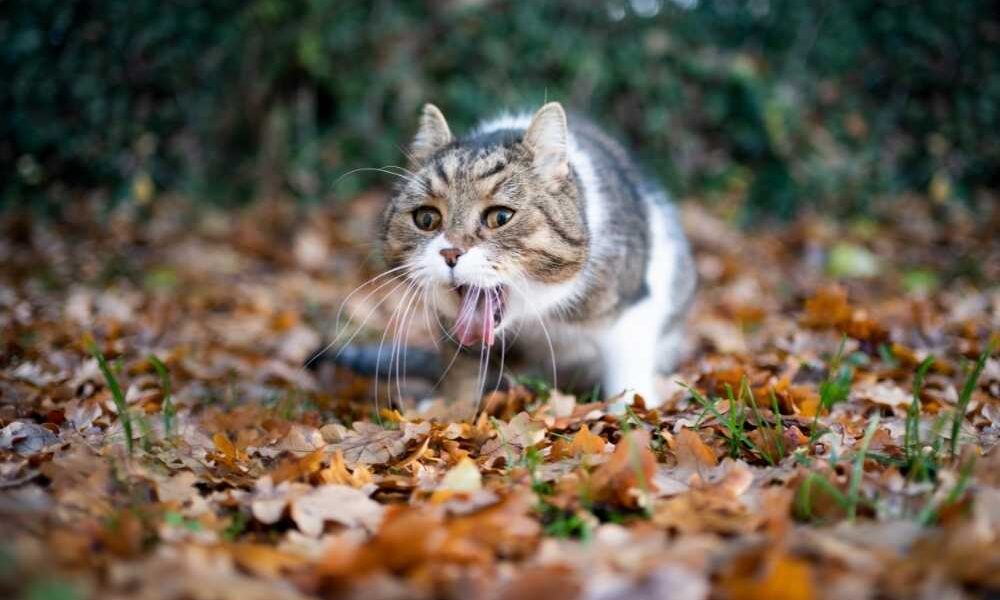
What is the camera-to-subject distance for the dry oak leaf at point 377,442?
2.44 meters

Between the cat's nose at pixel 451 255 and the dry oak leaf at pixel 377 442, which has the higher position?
the cat's nose at pixel 451 255

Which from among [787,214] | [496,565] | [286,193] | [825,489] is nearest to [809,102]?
[787,214]

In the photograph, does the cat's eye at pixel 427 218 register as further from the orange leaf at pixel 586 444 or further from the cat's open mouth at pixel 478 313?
the orange leaf at pixel 586 444

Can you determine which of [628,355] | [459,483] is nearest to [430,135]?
[628,355]

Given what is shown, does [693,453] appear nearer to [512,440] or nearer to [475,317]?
[512,440]

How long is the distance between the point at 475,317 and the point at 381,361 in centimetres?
99

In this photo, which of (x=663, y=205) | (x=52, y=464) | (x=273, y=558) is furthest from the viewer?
(x=663, y=205)

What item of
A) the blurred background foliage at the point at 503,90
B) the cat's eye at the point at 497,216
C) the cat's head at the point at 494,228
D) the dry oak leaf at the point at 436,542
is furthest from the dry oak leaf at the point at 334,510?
the blurred background foliage at the point at 503,90

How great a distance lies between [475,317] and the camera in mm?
2949

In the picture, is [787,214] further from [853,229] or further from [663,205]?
[663,205]

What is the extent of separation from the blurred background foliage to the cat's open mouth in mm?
3499

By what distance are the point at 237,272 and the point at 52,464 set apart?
4.24 metres

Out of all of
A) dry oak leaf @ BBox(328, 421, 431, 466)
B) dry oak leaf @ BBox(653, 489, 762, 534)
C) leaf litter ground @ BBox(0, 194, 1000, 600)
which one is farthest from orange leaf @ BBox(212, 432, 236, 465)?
dry oak leaf @ BBox(653, 489, 762, 534)

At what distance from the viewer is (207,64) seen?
6578mm
